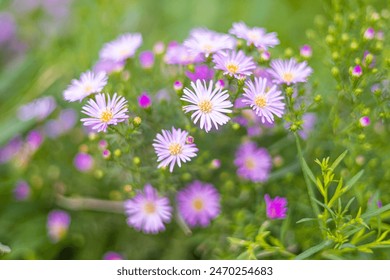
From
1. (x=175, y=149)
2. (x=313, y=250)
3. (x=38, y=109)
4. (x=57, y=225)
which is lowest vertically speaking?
(x=313, y=250)

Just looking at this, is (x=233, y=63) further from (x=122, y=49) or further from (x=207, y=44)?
(x=122, y=49)

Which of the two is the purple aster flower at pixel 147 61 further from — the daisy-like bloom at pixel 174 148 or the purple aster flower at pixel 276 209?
the purple aster flower at pixel 276 209

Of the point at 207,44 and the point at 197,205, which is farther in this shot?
the point at 197,205

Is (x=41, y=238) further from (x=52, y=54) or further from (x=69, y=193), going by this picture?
(x=52, y=54)

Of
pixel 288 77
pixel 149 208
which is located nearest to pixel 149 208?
pixel 149 208

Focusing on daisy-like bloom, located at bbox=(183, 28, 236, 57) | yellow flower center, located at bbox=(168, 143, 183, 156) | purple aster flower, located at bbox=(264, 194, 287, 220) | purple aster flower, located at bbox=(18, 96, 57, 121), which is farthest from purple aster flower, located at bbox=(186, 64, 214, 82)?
purple aster flower, located at bbox=(18, 96, 57, 121)

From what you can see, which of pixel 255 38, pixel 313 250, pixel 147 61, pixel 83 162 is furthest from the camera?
pixel 83 162

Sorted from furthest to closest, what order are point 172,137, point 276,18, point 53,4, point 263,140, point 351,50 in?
point 53,4 → point 276,18 → point 263,140 → point 351,50 → point 172,137

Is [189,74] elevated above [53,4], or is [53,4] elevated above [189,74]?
[53,4]
